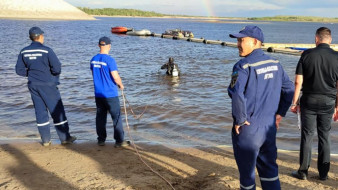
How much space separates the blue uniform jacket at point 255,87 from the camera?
2998 mm

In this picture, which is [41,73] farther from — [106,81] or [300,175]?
[300,175]

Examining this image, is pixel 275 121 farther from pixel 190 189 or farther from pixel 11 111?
pixel 11 111

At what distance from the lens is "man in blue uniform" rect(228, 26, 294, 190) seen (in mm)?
3014

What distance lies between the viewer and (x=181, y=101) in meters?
10.7

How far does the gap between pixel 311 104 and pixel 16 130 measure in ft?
20.6

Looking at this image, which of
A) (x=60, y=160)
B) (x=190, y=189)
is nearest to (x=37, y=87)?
(x=60, y=160)

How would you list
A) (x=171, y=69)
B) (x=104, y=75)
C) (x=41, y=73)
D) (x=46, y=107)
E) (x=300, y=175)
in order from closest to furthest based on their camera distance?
(x=300, y=175) → (x=104, y=75) → (x=41, y=73) → (x=46, y=107) → (x=171, y=69)

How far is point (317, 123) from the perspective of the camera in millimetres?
4320

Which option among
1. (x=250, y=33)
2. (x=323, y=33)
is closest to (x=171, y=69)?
(x=323, y=33)

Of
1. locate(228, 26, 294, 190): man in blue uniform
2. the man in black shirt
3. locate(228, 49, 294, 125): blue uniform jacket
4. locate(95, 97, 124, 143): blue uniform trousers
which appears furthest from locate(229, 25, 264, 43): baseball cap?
locate(95, 97, 124, 143): blue uniform trousers

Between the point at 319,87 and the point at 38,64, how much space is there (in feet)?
14.0

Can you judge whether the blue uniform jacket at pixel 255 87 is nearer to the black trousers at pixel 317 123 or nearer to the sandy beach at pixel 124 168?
the black trousers at pixel 317 123

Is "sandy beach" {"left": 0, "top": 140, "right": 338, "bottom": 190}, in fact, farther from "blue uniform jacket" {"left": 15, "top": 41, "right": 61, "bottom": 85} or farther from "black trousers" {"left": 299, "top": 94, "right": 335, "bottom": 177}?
"blue uniform jacket" {"left": 15, "top": 41, "right": 61, "bottom": 85}

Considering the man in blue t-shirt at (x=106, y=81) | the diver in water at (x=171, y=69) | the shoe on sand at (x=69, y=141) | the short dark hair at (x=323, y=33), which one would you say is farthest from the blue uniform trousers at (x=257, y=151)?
the diver in water at (x=171, y=69)
